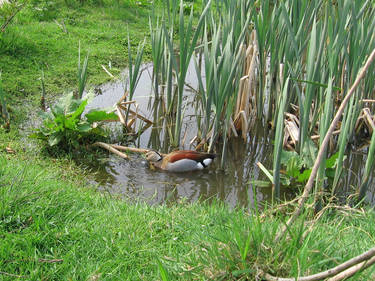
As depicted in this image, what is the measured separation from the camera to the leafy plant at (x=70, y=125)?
4.44 metres

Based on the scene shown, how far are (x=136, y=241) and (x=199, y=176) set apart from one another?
6.18ft

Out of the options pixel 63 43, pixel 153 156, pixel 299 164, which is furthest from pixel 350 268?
pixel 63 43

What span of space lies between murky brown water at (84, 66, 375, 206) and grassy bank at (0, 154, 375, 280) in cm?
79

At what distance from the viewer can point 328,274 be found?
67.2 inches

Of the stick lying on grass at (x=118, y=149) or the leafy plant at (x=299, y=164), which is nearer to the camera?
the leafy plant at (x=299, y=164)

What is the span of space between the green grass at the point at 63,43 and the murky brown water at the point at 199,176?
136 cm

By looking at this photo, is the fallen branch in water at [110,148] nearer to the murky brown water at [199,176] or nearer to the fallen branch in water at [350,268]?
the murky brown water at [199,176]

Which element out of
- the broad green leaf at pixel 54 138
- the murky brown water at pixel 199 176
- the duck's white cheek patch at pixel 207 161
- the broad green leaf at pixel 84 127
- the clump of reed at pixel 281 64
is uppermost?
the clump of reed at pixel 281 64

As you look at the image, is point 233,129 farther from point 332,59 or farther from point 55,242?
point 55,242

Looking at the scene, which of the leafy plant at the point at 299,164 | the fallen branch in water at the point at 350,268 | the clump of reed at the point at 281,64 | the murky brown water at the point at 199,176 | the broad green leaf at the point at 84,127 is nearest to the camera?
the fallen branch in water at the point at 350,268

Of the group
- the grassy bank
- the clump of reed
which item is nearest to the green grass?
the clump of reed

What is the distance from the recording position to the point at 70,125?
4.43 m

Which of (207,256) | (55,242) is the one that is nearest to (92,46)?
(55,242)

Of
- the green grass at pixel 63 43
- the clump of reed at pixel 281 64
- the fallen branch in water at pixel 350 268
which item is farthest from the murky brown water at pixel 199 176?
the fallen branch in water at pixel 350 268
